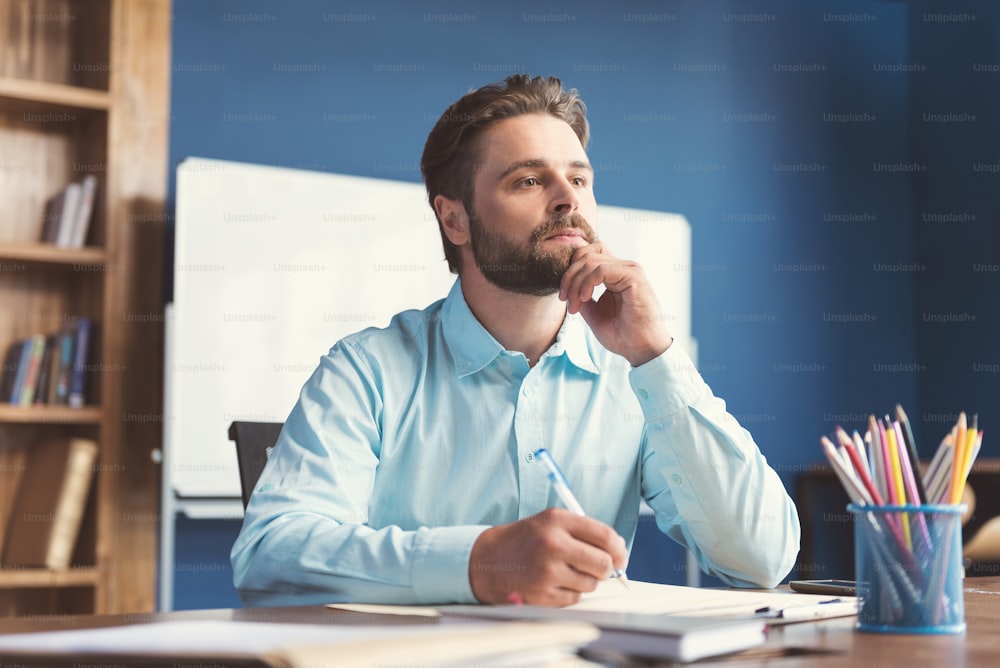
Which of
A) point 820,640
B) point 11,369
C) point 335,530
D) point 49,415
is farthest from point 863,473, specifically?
point 11,369

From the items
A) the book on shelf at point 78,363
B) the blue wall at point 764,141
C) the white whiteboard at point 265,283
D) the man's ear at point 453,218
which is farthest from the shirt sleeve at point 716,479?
the blue wall at point 764,141

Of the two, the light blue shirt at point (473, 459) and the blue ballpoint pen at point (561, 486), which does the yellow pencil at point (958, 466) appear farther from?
the light blue shirt at point (473, 459)

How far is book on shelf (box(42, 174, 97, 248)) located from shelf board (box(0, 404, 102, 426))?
1.52ft

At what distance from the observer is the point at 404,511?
159 centimetres

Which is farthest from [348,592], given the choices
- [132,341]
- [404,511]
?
[132,341]

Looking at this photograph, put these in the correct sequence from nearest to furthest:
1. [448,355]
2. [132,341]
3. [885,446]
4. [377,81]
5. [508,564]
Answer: [885,446], [508,564], [448,355], [132,341], [377,81]

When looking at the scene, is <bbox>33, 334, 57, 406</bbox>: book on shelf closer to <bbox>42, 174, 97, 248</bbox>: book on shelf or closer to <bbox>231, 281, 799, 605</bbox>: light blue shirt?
<bbox>42, 174, 97, 248</bbox>: book on shelf

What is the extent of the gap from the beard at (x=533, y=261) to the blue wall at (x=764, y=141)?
1950mm

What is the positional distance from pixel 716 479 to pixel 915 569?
48 centimetres

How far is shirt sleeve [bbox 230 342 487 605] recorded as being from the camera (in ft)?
3.89

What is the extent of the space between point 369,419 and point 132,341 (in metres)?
1.92

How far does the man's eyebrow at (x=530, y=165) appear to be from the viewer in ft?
6.06

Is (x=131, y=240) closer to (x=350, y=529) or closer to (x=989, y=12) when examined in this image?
(x=350, y=529)

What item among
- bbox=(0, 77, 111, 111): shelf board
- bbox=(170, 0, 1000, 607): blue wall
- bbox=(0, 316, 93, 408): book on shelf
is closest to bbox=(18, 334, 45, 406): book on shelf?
bbox=(0, 316, 93, 408): book on shelf
